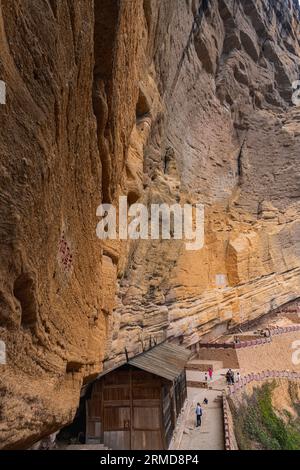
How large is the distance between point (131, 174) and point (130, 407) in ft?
20.9

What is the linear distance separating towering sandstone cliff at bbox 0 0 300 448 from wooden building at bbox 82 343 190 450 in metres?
0.76

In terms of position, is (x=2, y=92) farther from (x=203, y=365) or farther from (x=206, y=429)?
(x=203, y=365)

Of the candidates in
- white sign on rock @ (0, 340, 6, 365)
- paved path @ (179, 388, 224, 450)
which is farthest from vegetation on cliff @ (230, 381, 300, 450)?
white sign on rock @ (0, 340, 6, 365)

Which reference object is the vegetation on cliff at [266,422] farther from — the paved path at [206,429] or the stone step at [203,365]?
the stone step at [203,365]

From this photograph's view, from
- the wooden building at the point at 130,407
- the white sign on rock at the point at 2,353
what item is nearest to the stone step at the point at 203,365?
the wooden building at the point at 130,407

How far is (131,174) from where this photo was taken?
10.2 m

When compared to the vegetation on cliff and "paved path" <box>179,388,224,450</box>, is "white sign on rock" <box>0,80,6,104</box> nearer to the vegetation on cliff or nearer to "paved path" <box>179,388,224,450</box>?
"paved path" <box>179,388,224,450</box>

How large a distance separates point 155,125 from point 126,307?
6446 mm

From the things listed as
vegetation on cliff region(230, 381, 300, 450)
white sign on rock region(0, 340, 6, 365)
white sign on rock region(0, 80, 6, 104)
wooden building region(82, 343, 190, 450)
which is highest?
white sign on rock region(0, 80, 6, 104)

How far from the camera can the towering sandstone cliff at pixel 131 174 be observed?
3783 mm

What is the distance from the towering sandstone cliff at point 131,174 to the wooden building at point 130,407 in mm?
757

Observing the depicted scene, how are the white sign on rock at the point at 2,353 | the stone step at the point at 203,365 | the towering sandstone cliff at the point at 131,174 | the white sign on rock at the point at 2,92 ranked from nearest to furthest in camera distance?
the white sign on rock at the point at 2,92
the white sign on rock at the point at 2,353
the towering sandstone cliff at the point at 131,174
the stone step at the point at 203,365

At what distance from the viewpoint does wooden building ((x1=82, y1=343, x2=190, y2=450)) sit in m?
10.1

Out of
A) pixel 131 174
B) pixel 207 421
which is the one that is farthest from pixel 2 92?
pixel 207 421
